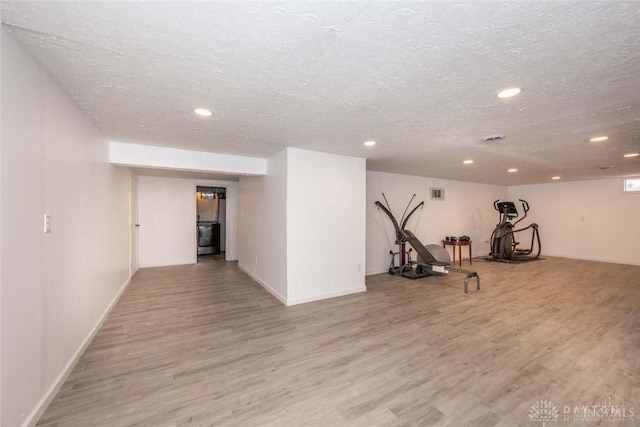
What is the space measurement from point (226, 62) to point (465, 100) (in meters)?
1.91

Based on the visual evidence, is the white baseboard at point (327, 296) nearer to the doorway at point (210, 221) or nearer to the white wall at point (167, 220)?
the white wall at point (167, 220)

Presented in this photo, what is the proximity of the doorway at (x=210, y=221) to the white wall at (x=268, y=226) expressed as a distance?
9.54ft

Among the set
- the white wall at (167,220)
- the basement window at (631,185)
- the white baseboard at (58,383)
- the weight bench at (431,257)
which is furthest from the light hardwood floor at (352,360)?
the basement window at (631,185)

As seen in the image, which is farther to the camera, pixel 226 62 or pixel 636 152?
pixel 636 152

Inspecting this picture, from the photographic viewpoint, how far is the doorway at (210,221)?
7957 mm

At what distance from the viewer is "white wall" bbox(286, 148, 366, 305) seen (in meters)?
3.72

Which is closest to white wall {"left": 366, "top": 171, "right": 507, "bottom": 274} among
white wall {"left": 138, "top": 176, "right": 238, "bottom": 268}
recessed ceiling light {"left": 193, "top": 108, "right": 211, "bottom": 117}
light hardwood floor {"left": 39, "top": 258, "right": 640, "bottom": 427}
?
light hardwood floor {"left": 39, "top": 258, "right": 640, "bottom": 427}

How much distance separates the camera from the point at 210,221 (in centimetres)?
860

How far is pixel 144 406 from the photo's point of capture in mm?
1741

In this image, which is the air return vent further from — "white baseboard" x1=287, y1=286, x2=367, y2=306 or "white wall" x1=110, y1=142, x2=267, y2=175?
A: "white wall" x1=110, y1=142, x2=267, y2=175

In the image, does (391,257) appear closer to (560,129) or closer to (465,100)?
(560,129)

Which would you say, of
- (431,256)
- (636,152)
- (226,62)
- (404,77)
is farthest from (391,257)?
(226,62)

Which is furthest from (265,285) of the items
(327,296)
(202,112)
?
(202,112)

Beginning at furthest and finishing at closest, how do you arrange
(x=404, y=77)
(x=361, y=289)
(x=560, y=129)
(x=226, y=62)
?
(x=361, y=289), (x=560, y=129), (x=404, y=77), (x=226, y=62)
